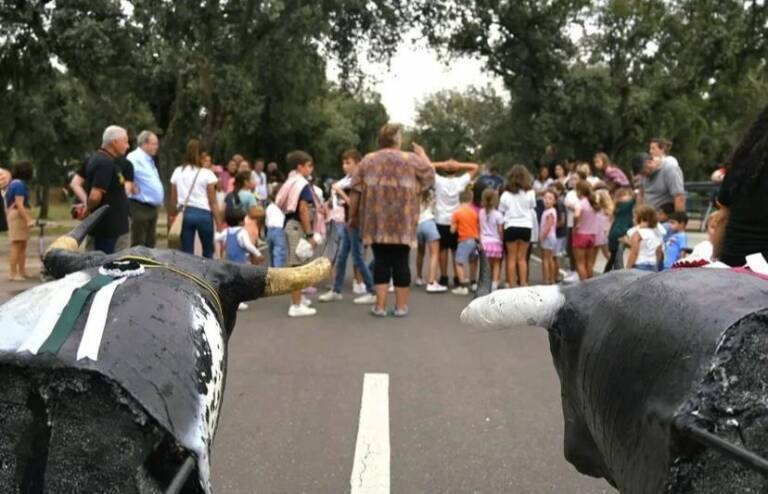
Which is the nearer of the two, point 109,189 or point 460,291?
point 109,189

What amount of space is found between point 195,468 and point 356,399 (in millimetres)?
3506

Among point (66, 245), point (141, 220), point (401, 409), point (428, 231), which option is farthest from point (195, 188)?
point (66, 245)

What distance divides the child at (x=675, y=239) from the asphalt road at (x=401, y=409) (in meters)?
1.62

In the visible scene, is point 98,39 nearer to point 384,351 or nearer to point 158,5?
point 158,5

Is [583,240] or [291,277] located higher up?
[291,277]

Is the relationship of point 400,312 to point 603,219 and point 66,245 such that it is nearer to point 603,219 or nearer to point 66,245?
point 603,219

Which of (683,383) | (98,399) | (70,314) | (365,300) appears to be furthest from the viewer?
(365,300)

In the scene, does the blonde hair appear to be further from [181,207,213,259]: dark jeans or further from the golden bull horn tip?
the golden bull horn tip

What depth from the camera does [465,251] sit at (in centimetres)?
981

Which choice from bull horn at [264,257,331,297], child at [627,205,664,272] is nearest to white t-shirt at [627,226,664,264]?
child at [627,205,664,272]

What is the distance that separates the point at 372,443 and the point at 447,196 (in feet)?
20.6

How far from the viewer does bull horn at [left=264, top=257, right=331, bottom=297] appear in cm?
259

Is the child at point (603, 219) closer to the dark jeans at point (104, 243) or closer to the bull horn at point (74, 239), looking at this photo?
the dark jeans at point (104, 243)

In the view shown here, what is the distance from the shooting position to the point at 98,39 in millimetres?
14555
